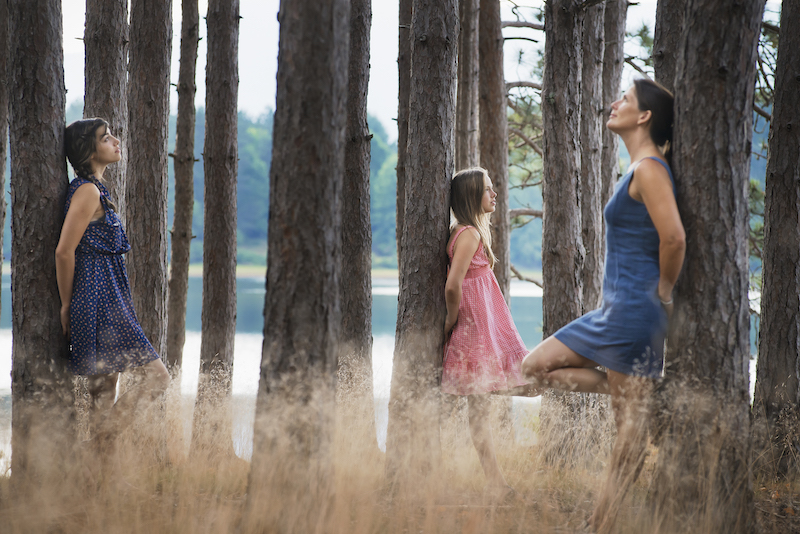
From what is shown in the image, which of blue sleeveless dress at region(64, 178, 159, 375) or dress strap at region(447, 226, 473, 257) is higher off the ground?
dress strap at region(447, 226, 473, 257)

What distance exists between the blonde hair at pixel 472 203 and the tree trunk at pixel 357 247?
140cm

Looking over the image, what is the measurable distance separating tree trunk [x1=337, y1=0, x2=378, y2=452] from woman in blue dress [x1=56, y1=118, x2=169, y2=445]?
181 cm

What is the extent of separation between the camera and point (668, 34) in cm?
457

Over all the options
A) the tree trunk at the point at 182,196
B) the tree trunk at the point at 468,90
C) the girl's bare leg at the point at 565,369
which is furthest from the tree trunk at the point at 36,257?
the tree trunk at the point at 468,90

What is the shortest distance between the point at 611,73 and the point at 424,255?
20.9 ft

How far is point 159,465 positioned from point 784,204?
16.7 ft

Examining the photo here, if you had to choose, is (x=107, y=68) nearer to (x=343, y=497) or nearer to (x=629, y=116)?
(x=343, y=497)

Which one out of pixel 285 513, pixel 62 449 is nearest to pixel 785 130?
pixel 285 513

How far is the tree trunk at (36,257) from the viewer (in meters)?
3.42

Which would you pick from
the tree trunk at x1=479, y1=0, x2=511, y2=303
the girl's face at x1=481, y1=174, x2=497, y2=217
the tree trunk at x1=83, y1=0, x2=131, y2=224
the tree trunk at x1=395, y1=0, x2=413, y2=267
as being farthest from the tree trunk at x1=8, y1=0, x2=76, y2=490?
the tree trunk at x1=479, y1=0, x2=511, y2=303

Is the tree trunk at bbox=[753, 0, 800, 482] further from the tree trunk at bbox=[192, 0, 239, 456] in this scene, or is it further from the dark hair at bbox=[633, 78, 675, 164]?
the tree trunk at bbox=[192, 0, 239, 456]

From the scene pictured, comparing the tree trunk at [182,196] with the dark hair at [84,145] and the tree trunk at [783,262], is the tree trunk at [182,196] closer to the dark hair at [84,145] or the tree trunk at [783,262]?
the dark hair at [84,145]

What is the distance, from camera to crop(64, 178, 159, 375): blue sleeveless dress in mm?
3355

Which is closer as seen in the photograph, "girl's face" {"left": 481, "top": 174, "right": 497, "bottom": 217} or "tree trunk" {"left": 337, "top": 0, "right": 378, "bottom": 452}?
"girl's face" {"left": 481, "top": 174, "right": 497, "bottom": 217}
